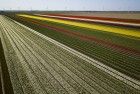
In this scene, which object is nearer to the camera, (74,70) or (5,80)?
(5,80)

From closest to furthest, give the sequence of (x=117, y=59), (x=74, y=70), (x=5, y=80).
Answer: (x=5, y=80), (x=74, y=70), (x=117, y=59)

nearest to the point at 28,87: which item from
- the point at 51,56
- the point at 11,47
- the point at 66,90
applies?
the point at 66,90

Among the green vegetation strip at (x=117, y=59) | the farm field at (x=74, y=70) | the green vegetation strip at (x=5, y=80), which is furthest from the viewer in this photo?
the green vegetation strip at (x=117, y=59)

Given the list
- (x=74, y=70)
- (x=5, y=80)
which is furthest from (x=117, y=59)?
(x=5, y=80)

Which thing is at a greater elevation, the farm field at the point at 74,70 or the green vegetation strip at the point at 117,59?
the farm field at the point at 74,70

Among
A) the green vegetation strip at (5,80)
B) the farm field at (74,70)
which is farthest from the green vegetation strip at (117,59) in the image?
the green vegetation strip at (5,80)

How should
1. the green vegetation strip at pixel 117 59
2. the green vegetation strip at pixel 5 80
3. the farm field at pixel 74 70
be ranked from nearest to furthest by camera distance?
the green vegetation strip at pixel 5 80
the farm field at pixel 74 70
the green vegetation strip at pixel 117 59

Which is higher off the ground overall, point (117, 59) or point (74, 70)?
point (74, 70)

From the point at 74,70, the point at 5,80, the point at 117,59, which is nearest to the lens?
the point at 5,80

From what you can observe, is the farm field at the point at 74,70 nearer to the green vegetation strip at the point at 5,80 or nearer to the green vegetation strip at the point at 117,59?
the green vegetation strip at the point at 117,59

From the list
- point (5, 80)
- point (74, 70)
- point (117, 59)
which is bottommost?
point (117, 59)

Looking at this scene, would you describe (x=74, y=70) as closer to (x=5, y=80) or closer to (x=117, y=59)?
(x=5, y=80)
